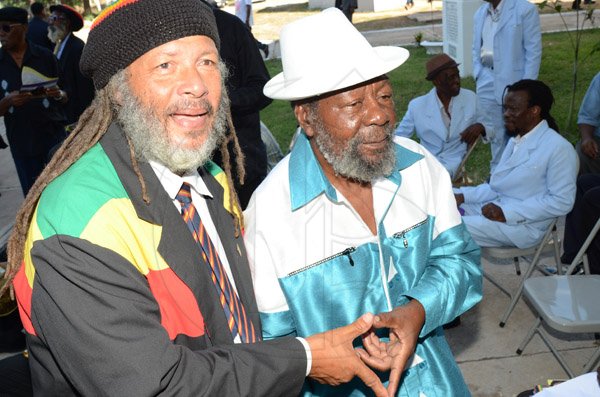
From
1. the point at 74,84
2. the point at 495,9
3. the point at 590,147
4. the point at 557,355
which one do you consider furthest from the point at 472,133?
Result: the point at 74,84

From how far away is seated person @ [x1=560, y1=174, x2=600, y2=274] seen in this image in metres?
4.77

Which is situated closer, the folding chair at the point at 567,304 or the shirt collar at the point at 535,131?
the folding chair at the point at 567,304

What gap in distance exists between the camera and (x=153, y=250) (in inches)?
68.5

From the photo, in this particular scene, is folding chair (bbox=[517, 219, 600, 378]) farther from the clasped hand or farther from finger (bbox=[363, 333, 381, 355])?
finger (bbox=[363, 333, 381, 355])

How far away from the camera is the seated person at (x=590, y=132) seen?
19.1ft

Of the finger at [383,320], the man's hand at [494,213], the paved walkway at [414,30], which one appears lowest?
the paved walkway at [414,30]

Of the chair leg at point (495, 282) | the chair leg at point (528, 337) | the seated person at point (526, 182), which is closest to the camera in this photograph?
the chair leg at point (528, 337)

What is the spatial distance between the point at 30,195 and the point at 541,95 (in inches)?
164

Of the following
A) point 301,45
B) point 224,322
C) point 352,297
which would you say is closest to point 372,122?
point 301,45

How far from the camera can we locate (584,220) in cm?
488

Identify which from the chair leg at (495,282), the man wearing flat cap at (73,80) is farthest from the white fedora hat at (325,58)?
the man wearing flat cap at (73,80)

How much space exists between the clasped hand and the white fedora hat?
80 cm

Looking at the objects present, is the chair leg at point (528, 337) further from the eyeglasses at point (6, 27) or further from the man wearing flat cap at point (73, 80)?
the eyeglasses at point (6, 27)

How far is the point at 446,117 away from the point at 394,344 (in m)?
4.40
